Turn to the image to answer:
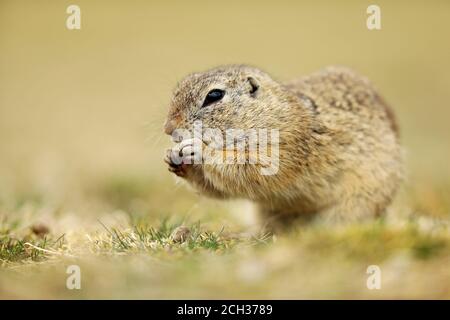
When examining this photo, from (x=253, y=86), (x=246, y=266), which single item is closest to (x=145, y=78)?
(x=253, y=86)

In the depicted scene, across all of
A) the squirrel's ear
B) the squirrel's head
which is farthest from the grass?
the squirrel's ear

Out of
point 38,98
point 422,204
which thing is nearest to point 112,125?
point 38,98

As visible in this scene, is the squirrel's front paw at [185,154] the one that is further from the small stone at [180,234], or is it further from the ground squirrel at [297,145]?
the small stone at [180,234]

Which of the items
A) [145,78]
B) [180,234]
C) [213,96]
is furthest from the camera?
[145,78]

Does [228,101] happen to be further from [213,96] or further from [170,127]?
[170,127]

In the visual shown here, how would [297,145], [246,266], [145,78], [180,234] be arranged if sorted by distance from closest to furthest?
[246,266] → [180,234] → [297,145] → [145,78]

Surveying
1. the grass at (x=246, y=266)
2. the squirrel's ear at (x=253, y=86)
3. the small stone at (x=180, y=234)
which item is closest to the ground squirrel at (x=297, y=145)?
the squirrel's ear at (x=253, y=86)
